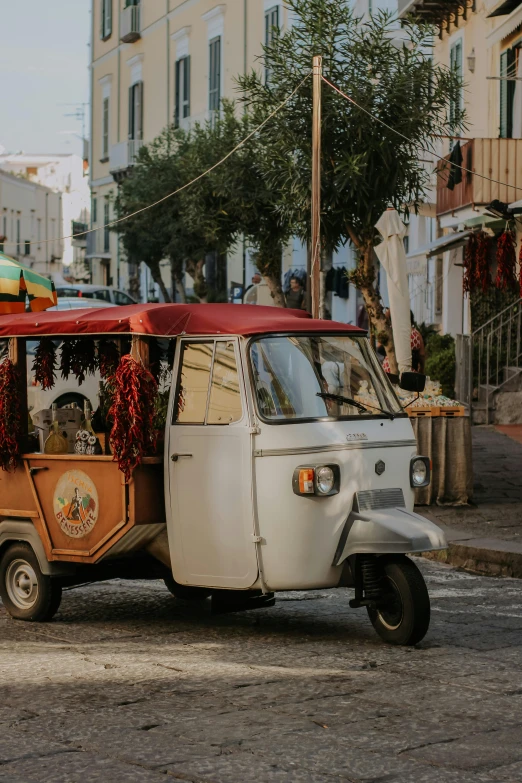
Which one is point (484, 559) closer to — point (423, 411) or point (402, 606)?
point (423, 411)

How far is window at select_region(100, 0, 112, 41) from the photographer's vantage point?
2051 inches

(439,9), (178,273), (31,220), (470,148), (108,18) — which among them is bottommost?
(178,273)

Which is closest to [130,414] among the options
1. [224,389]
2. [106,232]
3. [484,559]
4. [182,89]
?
[224,389]

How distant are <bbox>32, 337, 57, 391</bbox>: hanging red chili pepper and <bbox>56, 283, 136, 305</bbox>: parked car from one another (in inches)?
1129

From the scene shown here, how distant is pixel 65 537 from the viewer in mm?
8234

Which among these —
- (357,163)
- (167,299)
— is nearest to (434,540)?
(357,163)

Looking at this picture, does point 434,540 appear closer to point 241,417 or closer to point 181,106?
point 241,417

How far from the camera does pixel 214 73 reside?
41219mm

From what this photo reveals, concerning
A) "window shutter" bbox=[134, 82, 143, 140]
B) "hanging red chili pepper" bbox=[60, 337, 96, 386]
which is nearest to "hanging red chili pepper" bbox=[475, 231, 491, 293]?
"hanging red chili pepper" bbox=[60, 337, 96, 386]

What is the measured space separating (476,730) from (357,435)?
2.27 m

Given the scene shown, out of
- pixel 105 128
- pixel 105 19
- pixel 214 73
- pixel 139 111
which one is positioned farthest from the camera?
pixel 105 128

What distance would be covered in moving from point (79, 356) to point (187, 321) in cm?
139

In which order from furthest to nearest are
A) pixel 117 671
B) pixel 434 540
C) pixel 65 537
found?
pixel 65 537 → pixel 434 540 → pixel 117 671

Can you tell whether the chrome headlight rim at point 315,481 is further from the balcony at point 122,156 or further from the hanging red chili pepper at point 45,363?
the balcony at point 122,156
